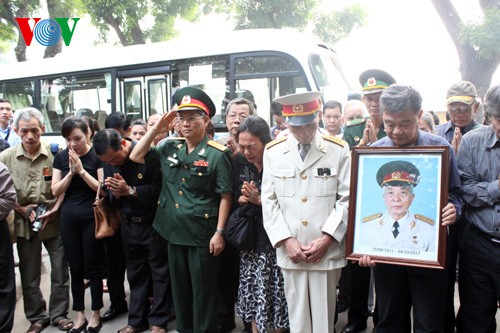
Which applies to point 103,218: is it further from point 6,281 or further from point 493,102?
point 493,102

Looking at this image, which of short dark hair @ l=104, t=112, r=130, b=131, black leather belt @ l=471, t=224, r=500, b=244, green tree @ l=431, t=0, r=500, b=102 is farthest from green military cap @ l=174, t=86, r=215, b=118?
green tree @ l=431, t=0, r=500, b=102

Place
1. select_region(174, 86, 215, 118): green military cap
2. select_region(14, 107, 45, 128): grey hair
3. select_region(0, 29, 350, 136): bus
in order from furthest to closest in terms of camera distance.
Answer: select_region(0, 29, 350, 136): bus < select_region(14, 107, 45, 128): grey hair < select_region(174, 86, 215, 118): green military cap

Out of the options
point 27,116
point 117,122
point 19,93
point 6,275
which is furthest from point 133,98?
point 6,275

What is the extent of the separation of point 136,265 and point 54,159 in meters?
1.16

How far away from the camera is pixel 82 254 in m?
3.78

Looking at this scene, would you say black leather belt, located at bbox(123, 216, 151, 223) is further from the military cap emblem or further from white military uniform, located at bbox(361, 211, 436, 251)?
the military cap emblem

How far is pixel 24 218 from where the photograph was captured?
385 centimetres

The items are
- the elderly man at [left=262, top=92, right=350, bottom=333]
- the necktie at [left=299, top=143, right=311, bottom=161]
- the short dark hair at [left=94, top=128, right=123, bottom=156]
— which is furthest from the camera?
the short dark hair at [left=94, top=128, right=123, bottom=156]

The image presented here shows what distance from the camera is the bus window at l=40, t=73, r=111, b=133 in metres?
8.96

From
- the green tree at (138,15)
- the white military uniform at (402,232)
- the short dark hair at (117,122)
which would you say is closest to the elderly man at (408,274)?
the white military uniform at (402,232)

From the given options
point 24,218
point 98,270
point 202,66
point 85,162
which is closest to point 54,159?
point 85,162

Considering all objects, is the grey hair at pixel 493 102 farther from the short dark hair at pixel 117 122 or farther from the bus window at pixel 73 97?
the bus window at pixel 73 97

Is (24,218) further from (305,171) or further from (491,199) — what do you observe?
(491,199)

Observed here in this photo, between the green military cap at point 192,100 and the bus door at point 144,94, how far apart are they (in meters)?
4.84
